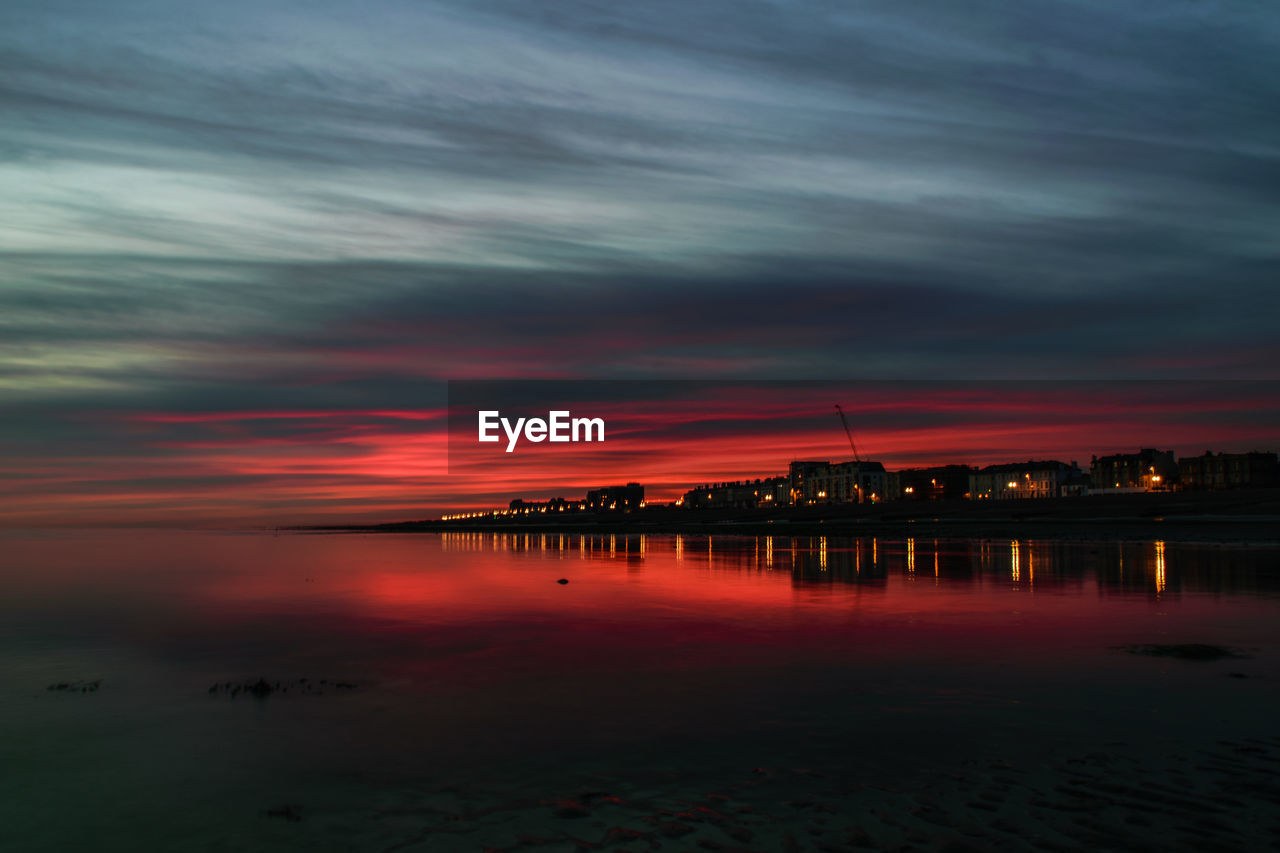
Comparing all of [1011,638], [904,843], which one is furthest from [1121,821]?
[1011,638]

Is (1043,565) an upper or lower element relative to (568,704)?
lower

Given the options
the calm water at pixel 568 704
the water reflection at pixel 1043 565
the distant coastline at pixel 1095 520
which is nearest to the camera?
the calm water at pixel 568 704

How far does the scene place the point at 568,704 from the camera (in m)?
15.7

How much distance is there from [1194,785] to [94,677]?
20576mm

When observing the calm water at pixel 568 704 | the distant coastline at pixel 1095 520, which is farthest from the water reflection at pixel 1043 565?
the distant coastline at pixel 1095 520

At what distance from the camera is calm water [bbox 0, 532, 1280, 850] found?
10.5 meters

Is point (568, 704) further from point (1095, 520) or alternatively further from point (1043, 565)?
point (1095, 520)

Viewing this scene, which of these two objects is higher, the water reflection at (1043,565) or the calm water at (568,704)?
the calm water at (568,704)

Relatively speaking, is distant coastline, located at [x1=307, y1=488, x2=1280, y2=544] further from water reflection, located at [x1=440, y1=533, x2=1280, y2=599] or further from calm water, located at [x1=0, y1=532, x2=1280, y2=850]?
calm water, located at [x1=0, y1=532, x2=1280, y2=850]

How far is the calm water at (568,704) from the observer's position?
34.5ft

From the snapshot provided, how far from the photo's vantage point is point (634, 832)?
366 inches

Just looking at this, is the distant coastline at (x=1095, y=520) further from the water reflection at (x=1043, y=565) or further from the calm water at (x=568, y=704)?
the calm water at (x=568, y=704)

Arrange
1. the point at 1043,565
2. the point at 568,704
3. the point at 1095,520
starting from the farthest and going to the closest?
the point at 1095,520
the point at 1043,565
the point at 568,704

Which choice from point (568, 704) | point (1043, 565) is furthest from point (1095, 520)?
point (568, 704)
